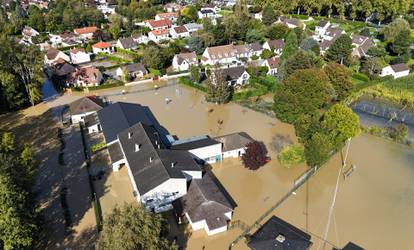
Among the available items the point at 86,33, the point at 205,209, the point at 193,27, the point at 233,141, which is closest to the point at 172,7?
the point at 193,27

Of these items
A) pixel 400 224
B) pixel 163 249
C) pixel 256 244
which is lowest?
pixel 400 224

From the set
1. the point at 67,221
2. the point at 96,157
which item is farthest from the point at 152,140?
the point at 67,221

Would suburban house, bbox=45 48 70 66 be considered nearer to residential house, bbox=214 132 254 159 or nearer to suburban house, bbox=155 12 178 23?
suburban house, bbox=155 12 178 23

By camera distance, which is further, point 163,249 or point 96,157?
point 96,157

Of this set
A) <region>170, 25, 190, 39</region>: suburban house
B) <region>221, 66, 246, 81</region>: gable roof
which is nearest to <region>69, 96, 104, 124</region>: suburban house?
<region>221, 66, 246, 81</region>: gable roof

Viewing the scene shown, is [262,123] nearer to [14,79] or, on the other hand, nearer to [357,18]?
[14,79]

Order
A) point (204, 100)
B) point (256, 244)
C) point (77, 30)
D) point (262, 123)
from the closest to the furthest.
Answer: point (256, 244)
point (262, 123)
point (204, 100)
point (77, 30)

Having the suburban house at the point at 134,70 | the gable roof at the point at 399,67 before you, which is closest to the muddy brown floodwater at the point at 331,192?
the suburban house at the point at 134,70
